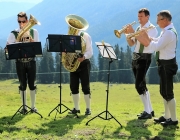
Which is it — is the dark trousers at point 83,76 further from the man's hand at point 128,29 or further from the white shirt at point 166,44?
the white shirt at point 166,44

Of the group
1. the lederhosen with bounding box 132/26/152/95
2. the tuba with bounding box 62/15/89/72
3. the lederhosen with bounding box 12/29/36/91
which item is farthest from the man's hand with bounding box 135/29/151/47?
the lederhosen with bounding box 12/29/36/91

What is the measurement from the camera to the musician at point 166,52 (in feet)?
26.8

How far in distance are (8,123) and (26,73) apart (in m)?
1.95

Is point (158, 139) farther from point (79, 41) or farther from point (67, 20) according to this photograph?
point (67, 20)

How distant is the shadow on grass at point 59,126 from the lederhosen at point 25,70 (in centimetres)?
171

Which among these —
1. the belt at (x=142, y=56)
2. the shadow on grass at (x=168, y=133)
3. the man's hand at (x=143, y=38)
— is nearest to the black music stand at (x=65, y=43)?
the belt at (x=142, y=56)

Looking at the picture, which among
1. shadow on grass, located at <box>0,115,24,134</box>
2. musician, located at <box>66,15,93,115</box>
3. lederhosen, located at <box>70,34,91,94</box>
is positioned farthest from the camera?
lederhosen, located at <box>70,34,91,94</box>

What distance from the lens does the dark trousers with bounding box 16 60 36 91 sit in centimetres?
1052

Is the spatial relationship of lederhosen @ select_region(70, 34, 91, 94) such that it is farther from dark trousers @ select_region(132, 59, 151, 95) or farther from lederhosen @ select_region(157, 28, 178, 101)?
lederhosen @ select_region(157, 28, 178, 101)

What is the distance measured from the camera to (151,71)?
10450cm

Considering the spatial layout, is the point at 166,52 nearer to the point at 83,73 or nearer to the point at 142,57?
the point at 142,57

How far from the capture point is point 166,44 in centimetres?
823

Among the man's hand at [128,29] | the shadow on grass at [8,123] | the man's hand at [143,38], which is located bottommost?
the shadow on grass at [8,123]

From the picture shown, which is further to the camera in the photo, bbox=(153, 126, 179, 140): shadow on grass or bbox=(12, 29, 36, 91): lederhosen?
bbox=(12, 29, 36, 91): lederhosen
